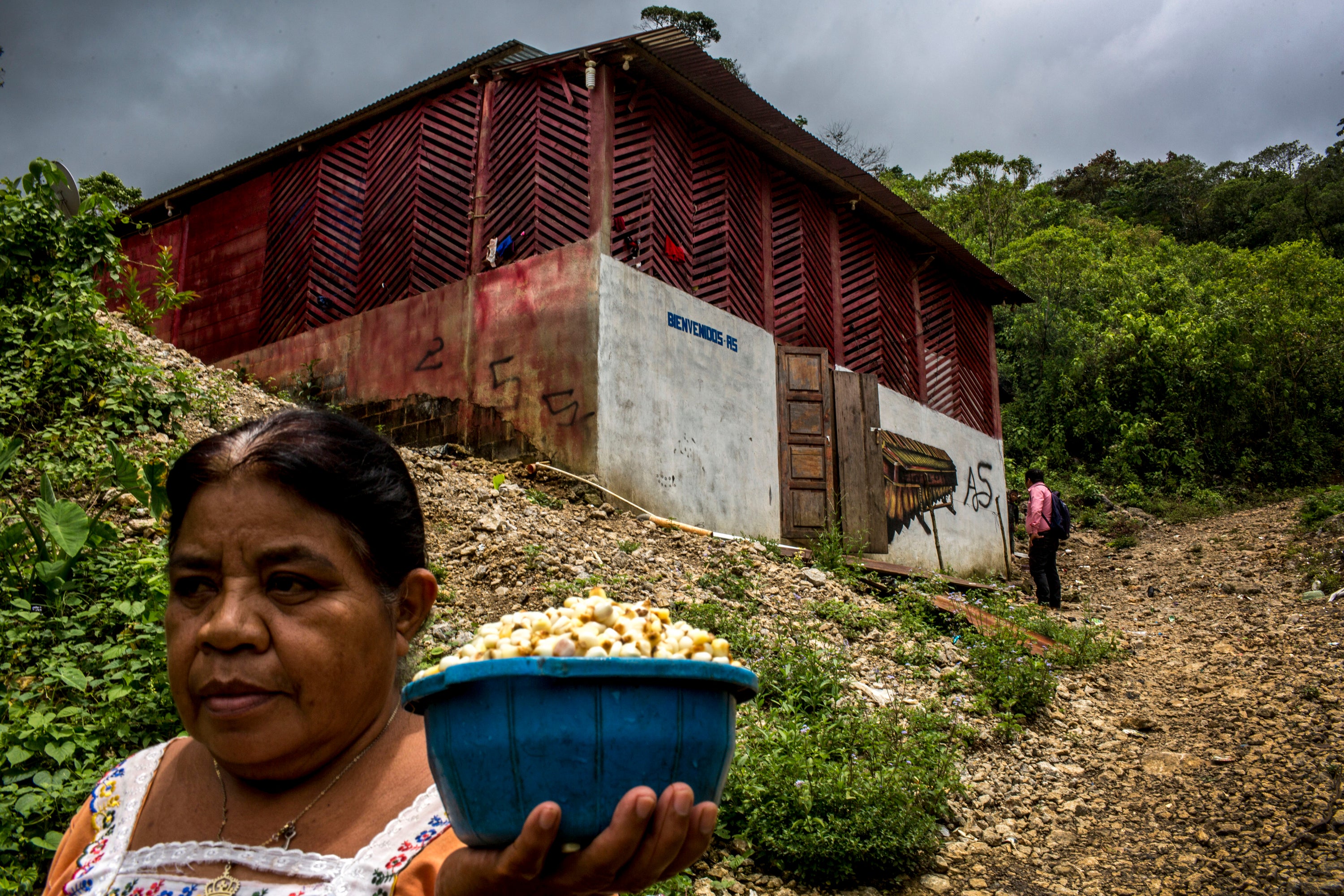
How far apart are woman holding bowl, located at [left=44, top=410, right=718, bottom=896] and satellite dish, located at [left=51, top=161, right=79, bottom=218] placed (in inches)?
221

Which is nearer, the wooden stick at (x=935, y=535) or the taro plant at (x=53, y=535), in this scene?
the taro plant at (x=53, y=535)

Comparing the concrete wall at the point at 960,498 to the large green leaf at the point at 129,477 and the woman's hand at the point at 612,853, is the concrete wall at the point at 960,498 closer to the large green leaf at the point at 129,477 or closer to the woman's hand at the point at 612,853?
the large green leaf at the point at 129,477

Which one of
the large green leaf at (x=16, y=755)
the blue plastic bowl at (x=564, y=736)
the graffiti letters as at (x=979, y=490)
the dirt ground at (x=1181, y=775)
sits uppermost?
the graffiti letters as at (x=979, y=490)

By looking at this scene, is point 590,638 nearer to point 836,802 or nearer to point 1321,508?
point 836,802

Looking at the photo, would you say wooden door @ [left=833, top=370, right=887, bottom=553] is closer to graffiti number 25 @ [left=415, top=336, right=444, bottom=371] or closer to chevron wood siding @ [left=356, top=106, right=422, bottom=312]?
graffiti number 25 @ [left=415, top=336, right=444, bottom=371]

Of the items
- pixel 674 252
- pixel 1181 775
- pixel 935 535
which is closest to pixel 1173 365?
pixel 935 535

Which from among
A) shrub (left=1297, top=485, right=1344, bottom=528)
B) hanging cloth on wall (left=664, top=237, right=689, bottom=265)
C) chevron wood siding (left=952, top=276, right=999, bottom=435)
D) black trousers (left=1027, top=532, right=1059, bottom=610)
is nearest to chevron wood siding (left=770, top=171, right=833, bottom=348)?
hanging cloth on wall (left=664, top=237, right=689, bottom=265)

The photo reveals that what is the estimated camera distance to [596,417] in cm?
Answer: 776

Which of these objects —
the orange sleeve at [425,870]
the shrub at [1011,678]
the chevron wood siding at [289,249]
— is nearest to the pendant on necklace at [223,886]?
the orange sleeve at [425,870]

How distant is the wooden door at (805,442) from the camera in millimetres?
9758

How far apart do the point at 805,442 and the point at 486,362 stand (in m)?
3.61

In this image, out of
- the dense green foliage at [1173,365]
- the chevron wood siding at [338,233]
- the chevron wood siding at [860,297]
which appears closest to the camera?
the chevron wood siding at [338,233]

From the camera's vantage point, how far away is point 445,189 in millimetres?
9562

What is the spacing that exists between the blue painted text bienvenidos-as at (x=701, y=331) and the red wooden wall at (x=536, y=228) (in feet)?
1.71
